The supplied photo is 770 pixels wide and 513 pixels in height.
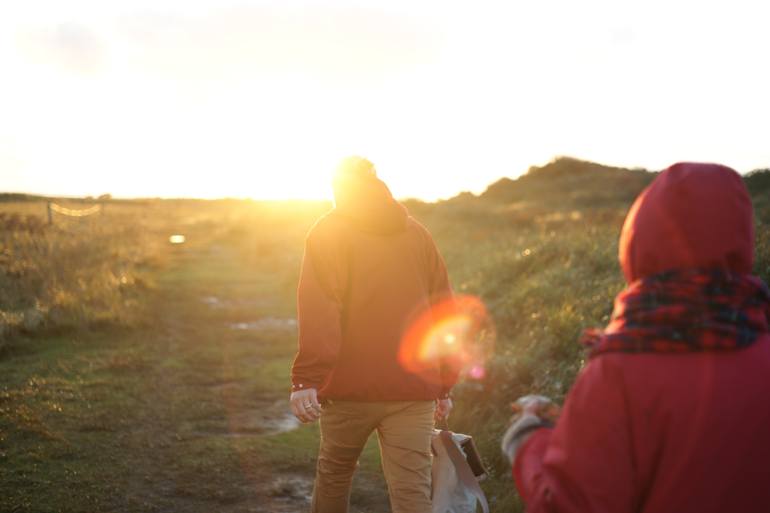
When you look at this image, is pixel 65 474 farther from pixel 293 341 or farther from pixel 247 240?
pixel 247 240

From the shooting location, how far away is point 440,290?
11.1ft

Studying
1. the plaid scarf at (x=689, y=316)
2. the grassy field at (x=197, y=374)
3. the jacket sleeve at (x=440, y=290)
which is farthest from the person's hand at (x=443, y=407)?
the plaid scarf at (x=689, y=316)

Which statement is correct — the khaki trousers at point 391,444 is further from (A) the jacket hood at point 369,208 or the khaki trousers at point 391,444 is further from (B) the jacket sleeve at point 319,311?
(A) the jacket hood at point 369,208

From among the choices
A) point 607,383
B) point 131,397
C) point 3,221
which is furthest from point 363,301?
point 3,221

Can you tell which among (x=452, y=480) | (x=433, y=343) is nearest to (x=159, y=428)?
(x=452, y=480)

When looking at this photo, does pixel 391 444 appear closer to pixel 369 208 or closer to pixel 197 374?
pixel 369 208

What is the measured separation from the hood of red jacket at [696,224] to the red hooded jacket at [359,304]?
5.18 ft

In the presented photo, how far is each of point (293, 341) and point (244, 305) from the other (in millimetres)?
3927

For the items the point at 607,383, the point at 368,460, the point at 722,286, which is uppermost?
the point at 722,286

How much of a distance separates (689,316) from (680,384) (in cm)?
16

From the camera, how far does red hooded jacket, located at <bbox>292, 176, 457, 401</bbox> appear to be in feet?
9.93

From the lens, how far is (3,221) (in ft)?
69.7

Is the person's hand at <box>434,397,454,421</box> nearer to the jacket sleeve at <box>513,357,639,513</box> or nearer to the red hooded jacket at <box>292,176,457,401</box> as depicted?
the red hooded jacket at <box>292,176,457,401</box>

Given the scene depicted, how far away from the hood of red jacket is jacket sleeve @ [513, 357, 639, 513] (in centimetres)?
32
